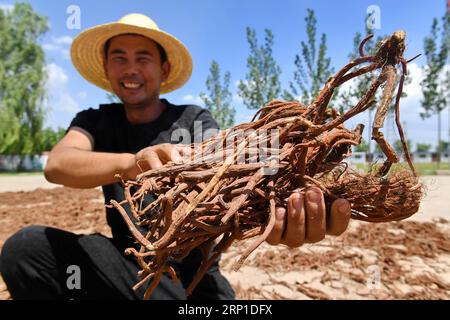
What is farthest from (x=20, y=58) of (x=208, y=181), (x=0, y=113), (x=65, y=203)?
(x=208, y=181)

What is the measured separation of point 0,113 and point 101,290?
27421 mm

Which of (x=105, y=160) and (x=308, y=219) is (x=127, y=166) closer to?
(x=105, y=160)

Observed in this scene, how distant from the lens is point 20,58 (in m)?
24.9

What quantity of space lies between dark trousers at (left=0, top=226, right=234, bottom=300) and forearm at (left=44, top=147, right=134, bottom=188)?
40 centimetres

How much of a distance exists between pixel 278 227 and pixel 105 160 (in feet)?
2.69

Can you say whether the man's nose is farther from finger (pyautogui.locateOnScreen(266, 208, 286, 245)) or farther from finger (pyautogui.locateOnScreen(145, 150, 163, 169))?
finger (pyautogui.locateOnScreen(266, 208, 286, 245))

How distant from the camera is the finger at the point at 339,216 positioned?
967mm

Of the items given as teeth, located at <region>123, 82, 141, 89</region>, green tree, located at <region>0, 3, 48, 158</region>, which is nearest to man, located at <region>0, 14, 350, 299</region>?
teeth, located at <region>123, 82, 141, 89</region>

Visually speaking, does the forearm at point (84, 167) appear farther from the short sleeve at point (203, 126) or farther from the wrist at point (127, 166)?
the short sleeve at point (203, 126)

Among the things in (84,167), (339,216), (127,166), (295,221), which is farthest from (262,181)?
(84,167)

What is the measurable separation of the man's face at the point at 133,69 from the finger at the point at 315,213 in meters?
1.40

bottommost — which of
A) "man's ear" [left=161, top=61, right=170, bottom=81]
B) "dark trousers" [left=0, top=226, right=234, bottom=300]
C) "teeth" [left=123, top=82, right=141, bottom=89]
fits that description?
"dark trousers" [left=0, top=226, right=234, bottom=300]

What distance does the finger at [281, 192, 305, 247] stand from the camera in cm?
94

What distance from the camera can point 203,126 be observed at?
211 centimetres
